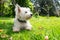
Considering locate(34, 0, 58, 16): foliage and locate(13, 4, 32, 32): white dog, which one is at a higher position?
locate(13, 4, 32, 32): white dog

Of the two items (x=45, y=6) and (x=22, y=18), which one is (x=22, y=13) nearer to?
(x=22, y=18)

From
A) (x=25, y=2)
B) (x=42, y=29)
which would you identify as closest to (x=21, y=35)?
(x=42, y=29)

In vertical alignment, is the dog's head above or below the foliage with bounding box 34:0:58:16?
above

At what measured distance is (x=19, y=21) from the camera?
662 centimetres

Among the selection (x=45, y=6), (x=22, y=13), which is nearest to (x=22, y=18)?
(x=22, y=13)

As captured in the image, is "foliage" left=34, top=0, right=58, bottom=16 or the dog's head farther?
"foliage" left=34, top=0, right=58, bottom=16

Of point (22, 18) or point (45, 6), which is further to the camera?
point (45, 6)

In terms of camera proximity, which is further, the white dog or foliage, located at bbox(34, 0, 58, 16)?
foliage, located at bbox(34, 0, 58, 16)

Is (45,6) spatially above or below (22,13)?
below

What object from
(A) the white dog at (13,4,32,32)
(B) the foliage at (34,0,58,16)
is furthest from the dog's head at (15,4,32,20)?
(B) the foliage at (34,0,58,16)

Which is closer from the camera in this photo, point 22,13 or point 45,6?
point 22,13

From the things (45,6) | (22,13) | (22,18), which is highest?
(22,13)

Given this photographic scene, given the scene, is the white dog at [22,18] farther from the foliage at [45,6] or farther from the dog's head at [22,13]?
the foliage at [45,6]

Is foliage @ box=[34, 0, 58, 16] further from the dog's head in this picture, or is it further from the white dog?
the dog's head
